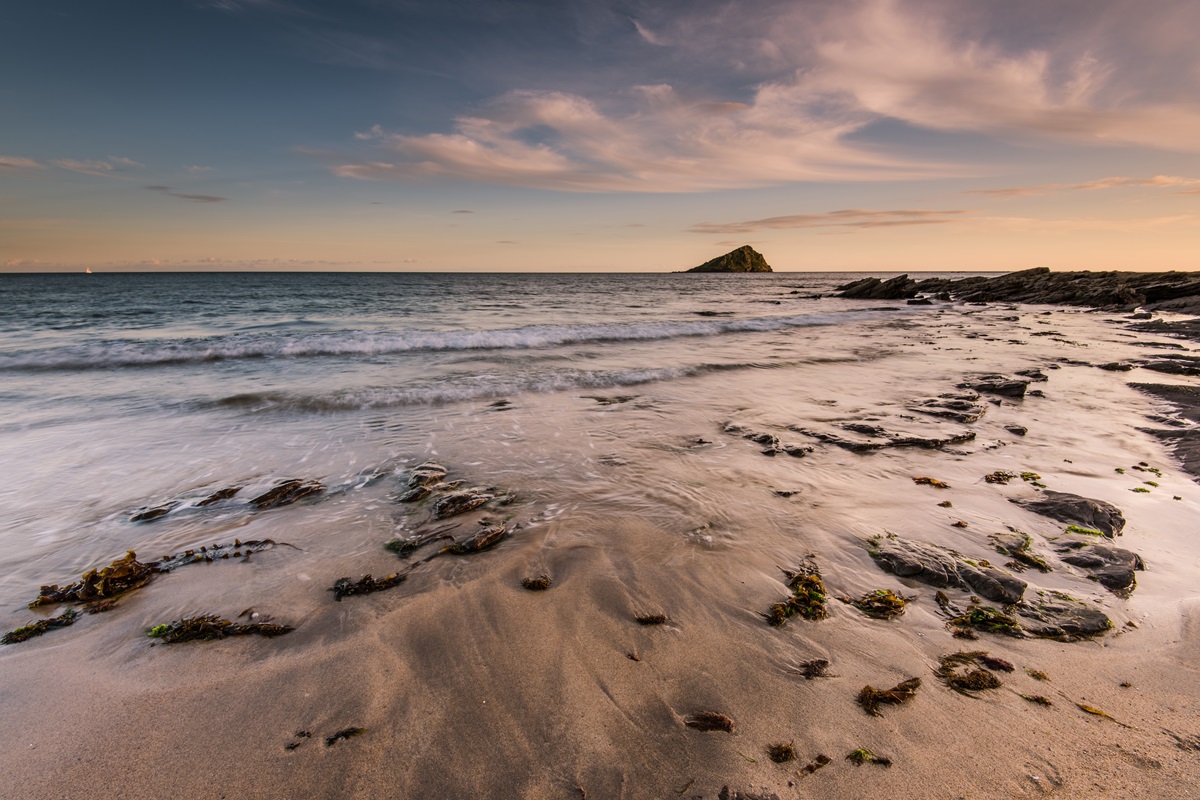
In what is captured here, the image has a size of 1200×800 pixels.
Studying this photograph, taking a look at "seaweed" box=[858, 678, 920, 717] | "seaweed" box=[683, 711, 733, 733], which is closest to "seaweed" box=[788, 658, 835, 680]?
"seaweed" box=[858, 678, 920, 717]

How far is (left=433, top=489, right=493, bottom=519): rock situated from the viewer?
15.4 ft

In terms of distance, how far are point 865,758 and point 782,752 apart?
0.37 m

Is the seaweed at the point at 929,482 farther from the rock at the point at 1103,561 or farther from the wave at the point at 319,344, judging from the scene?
the wave at the point at 319,344

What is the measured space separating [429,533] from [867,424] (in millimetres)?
6170

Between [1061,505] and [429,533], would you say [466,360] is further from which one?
[1061,505]

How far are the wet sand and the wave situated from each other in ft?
36.4

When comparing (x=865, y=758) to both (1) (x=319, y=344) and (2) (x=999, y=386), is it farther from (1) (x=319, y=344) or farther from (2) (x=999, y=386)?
(1) (x=319, y=344)

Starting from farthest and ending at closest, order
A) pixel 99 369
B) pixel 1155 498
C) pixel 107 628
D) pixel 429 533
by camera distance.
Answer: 1. pixel 99 369
2. pixel 1155 498
3. pixel 429 533
4. pixel 107 628

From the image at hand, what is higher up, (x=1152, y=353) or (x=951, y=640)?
(x=1152, y=353)

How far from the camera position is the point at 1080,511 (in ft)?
14.3

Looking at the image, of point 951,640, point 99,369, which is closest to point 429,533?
point 951,640

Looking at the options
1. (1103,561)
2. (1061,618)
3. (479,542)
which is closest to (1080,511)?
(1103,561)

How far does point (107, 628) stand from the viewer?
10.6ft

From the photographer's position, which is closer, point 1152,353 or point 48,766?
point 48,766
